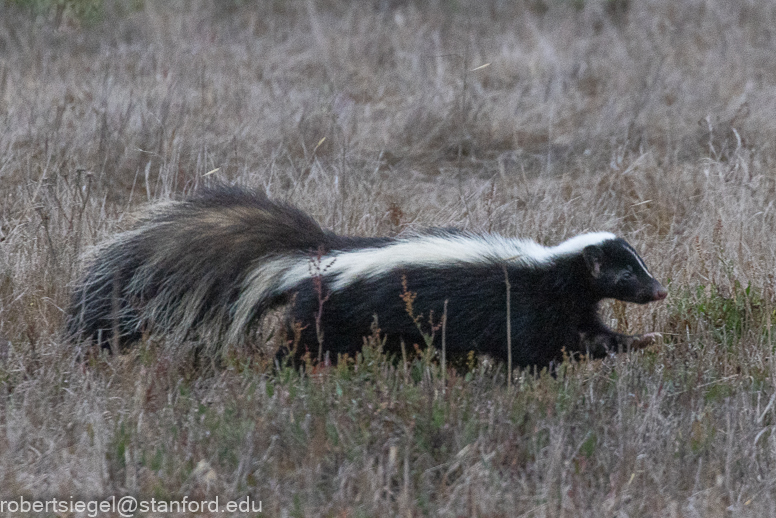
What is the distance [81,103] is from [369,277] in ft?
14.6

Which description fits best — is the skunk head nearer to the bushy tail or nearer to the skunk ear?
the skunk ear

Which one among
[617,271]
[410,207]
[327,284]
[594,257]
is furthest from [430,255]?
[410,207]

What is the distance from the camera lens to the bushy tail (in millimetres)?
4379

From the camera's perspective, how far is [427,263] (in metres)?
4.44

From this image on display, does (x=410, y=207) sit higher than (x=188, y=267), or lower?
lower

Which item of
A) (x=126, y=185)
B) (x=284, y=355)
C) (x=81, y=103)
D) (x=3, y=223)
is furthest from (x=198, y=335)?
(x=81, y=103)

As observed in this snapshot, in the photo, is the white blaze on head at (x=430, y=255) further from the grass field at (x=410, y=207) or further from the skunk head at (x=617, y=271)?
the grass field at (x=410, y=207)

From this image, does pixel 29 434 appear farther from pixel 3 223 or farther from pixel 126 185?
pixel 126 185

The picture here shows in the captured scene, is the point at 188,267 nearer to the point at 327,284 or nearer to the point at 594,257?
the point at 327,284

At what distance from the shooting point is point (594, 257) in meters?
4.56

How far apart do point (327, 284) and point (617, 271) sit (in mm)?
1391

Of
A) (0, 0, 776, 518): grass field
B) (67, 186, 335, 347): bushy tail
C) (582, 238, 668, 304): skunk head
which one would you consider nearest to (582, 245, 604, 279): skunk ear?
(582, 238, 668, 304): skunk head

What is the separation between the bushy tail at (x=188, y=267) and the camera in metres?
4.38

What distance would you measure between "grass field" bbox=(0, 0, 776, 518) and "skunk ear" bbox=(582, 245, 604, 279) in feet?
1.51
